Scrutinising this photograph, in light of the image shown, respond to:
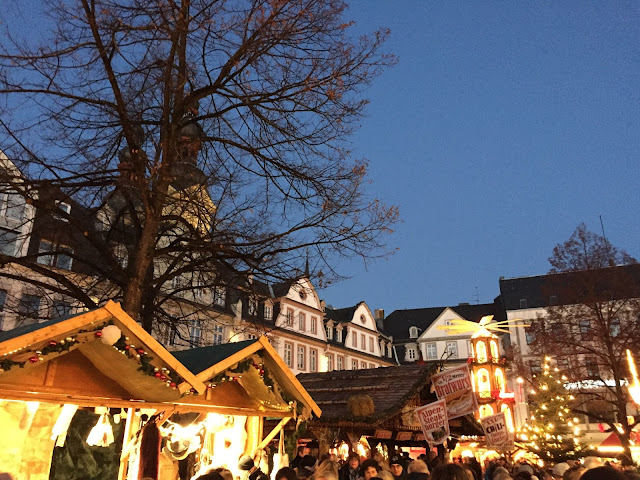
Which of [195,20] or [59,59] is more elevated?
[195,20]

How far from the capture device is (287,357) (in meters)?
39.2

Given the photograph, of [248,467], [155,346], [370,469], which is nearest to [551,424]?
[370,469]

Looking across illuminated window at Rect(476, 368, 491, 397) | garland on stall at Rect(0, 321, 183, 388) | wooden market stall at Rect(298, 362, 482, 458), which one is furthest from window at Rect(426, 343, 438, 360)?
garland on stall at Rect(0, 321, 183, 388)

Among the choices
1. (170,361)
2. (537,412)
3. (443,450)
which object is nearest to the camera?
(170,361)

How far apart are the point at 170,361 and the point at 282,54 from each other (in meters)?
7.21

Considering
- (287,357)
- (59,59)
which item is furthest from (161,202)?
(287,357)

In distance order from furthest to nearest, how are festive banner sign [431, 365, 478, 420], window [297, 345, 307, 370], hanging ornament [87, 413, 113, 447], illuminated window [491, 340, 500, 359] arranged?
window [297, 345, 307, 370]
illuminated window [491, 340, 500, 359]
festive banner sign [431, 365, 478, 420]
hanging ornament [87, 413, 113, 447]

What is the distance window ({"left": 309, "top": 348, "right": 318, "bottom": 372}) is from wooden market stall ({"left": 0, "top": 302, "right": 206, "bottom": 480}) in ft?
116

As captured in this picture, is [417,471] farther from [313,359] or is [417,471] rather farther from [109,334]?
[313,359]

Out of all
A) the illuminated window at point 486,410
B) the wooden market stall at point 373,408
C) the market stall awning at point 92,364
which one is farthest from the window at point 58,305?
the illuminated window at point 486,410

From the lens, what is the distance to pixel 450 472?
3822mm

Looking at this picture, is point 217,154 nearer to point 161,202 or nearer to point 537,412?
point 161,202

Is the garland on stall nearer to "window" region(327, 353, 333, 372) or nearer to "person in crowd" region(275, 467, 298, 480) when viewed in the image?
"person in crowd" region(275, 467, 298, 480)

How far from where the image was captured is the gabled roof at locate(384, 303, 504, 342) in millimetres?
61031
